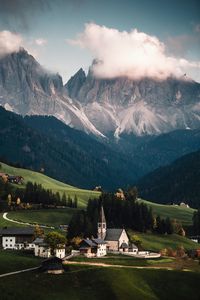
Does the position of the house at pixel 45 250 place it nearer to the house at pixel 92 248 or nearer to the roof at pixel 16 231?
the house at pixel 92 248

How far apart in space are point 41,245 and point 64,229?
49129 millimetres

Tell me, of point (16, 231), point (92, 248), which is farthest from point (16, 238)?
point (92, 248)

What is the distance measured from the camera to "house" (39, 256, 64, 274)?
124 metres

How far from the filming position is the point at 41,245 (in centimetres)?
15000

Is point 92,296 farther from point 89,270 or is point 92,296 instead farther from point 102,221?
point 102,221

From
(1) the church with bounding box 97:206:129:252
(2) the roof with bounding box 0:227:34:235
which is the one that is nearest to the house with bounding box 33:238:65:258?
(2) the roof with bounding box 0:227:34:235

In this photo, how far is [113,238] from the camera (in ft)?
561

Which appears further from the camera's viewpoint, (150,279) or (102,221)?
(102,221)

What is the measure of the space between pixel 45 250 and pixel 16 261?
670 inches

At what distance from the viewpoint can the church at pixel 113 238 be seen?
17012cm

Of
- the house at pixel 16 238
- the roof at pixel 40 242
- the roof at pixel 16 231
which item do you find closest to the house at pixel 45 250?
the roof at pixel 40 242

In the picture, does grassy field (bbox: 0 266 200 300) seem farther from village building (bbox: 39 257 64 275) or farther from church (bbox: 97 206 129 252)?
church (bbox: 97 206 129 252)

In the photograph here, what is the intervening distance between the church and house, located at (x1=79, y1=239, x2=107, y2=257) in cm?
1122

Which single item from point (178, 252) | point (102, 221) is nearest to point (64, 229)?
point (102, 221)
